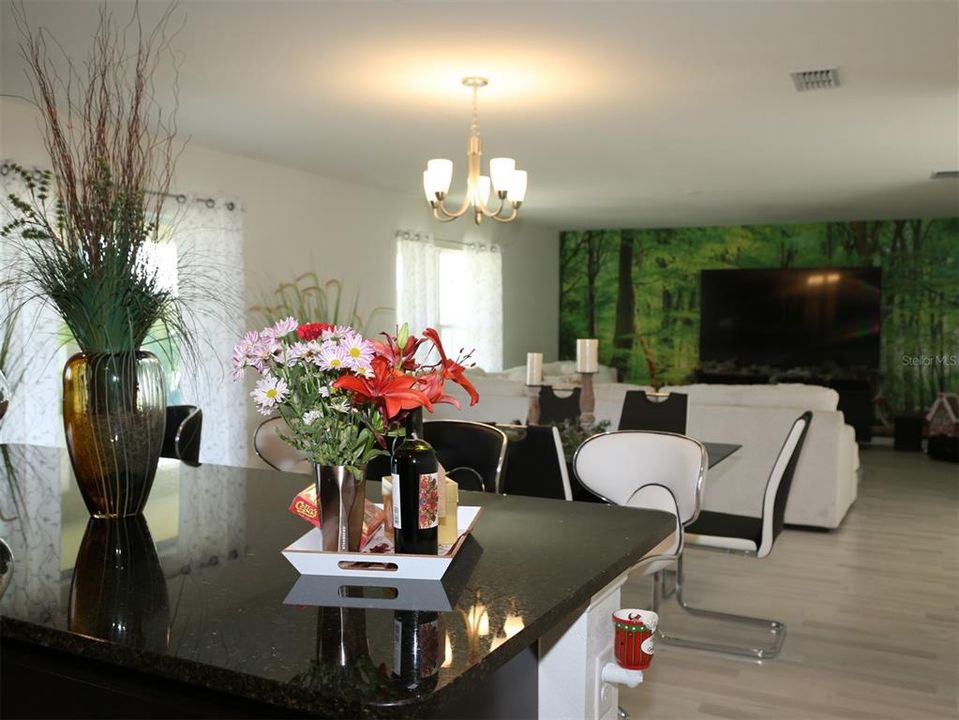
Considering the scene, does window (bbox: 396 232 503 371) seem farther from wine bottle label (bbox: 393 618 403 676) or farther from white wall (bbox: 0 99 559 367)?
wine bottle label (bbox: 393 618 403 676)

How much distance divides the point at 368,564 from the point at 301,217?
5844 millimetres

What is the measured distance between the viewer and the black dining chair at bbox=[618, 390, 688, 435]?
4.24 meters

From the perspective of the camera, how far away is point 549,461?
3.51 meters

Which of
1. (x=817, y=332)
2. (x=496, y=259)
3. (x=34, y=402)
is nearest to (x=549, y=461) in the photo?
(x=34, y=402)

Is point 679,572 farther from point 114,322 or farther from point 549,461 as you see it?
point 114,322

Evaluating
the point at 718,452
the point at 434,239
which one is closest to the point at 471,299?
the point at 434,239

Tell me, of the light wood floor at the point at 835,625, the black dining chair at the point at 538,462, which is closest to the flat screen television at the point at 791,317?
the light wood floor at the point at 835,625

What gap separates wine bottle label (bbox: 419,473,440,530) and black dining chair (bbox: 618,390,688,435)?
287 cm

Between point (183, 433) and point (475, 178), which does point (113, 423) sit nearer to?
point (183, 433)

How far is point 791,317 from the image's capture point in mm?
10000

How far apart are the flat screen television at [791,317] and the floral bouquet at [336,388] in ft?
30.0

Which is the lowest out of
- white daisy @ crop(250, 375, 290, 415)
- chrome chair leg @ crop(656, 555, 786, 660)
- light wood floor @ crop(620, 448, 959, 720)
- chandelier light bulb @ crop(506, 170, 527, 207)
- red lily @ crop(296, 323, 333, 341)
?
light wood floor @ crop(620, 448, 959, 720)

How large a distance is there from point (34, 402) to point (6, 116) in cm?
150

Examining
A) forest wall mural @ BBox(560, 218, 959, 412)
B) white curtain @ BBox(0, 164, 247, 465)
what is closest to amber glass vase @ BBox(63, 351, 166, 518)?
white curtain @ BBox(0, 164, 247, 465)
